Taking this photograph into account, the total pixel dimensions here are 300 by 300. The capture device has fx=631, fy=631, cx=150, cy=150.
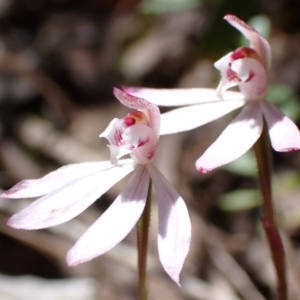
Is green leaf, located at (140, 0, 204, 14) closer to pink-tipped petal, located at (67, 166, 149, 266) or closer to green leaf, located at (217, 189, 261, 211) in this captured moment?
green leaf, located at (217, 189, 261, 211)

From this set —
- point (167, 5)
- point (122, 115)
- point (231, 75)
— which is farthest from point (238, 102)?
point (122, 115)

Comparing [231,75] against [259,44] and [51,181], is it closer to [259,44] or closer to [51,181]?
[259,44]

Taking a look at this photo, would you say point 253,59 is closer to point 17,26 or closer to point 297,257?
point 297,257

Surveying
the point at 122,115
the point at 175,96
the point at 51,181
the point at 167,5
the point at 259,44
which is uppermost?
the point at 259,44

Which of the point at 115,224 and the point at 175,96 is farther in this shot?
the point at 175,96

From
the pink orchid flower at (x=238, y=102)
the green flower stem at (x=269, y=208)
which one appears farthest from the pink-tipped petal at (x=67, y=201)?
the green flower stem at (x=269, y=208)

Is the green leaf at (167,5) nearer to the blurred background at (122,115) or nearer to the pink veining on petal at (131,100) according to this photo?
the blurred background at (122,115)

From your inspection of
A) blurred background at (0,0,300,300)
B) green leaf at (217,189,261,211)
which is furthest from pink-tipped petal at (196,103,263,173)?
green leaf at (217,189,261,211)
